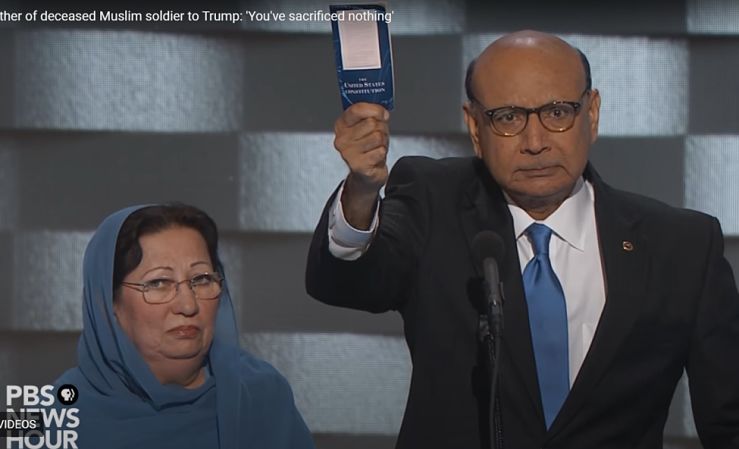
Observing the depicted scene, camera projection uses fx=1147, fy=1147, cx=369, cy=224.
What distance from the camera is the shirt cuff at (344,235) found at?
193cm

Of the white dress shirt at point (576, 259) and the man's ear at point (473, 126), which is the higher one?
the man's ear at point (473, 126)

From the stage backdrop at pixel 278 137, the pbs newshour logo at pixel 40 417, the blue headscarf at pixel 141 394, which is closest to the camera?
the blue headscarf at pixel 141 394

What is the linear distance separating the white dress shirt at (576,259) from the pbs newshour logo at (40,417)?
0.99 m

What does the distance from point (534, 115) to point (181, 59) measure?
1.10 meters

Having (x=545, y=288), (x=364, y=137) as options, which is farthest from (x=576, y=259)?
(x=364, y=137)

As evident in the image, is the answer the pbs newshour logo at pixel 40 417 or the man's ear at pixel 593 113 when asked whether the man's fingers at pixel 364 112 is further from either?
the pbs newshour logo at pixel 40 417

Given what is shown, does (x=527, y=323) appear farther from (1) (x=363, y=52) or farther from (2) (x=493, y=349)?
(1) (x=363, y=52)

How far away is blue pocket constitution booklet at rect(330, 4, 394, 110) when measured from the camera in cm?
175

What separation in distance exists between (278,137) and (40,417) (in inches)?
34.5

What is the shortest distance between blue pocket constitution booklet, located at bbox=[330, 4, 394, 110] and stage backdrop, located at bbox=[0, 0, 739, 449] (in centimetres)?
103

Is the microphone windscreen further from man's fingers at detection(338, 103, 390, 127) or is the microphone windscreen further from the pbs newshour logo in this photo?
the pbs newshour logo

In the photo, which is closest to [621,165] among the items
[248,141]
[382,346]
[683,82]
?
[683,82]

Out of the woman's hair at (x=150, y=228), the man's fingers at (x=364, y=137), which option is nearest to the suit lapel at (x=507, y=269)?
the man's fingers at (x=364, y=137)

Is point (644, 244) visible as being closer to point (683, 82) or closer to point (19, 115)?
point (683, 82)
